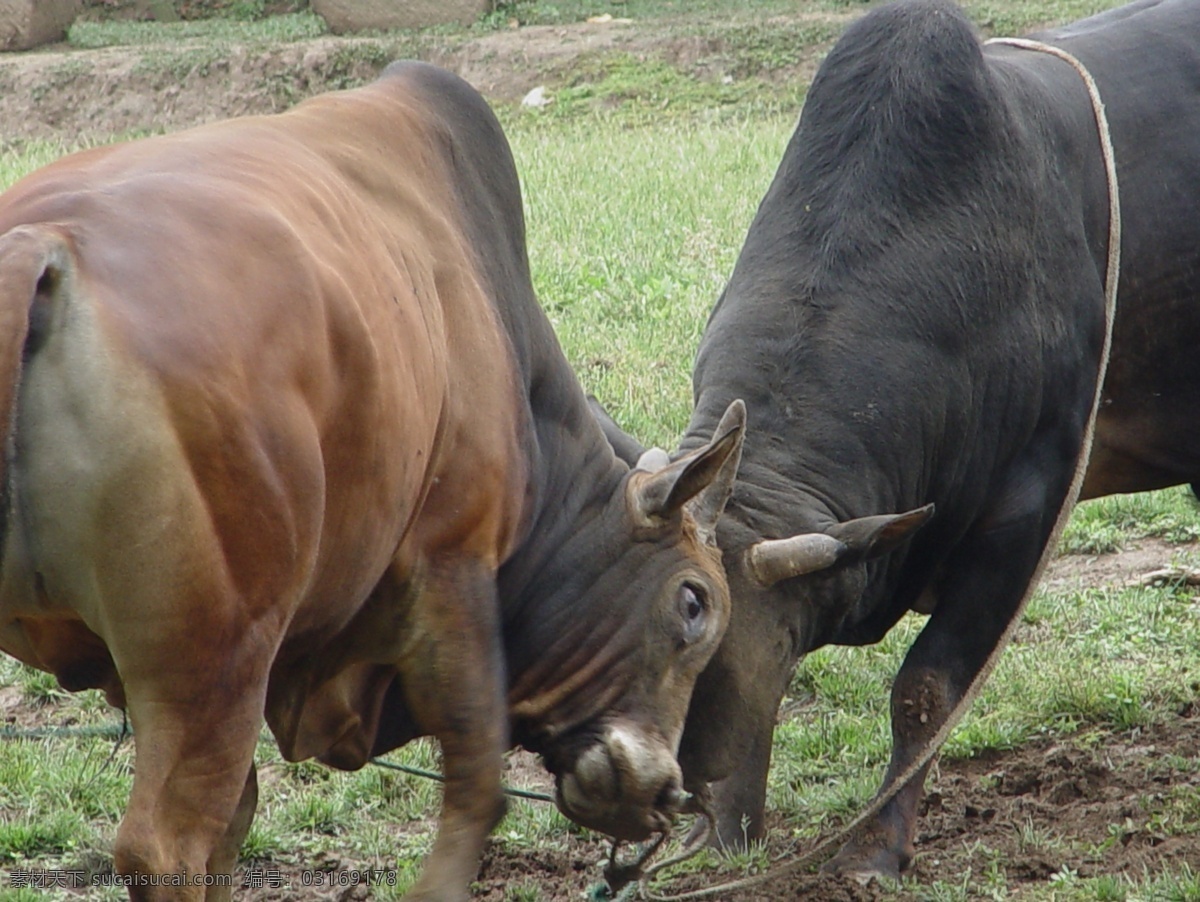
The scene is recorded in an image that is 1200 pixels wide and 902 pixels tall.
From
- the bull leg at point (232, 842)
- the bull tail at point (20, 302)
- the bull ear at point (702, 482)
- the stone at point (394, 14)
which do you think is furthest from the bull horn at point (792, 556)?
the stone at point (394, 14)

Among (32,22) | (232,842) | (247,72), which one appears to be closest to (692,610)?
(232,842)

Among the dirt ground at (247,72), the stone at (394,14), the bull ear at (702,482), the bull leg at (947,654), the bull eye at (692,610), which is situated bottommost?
the dirt ground at (247,72)

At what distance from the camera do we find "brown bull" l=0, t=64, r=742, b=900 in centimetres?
239

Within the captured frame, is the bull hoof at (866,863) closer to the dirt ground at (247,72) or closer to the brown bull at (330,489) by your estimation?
the brown bull at (330,489)

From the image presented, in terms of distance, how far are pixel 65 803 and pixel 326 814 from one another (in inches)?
25.9

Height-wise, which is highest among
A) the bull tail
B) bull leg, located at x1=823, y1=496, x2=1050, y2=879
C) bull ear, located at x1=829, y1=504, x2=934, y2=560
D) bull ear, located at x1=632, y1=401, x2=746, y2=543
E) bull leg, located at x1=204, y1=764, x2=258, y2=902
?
the bull tail

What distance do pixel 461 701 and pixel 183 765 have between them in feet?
2.74

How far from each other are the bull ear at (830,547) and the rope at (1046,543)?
0.56 meters

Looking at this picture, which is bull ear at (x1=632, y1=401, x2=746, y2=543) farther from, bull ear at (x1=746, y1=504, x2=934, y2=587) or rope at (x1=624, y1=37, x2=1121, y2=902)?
rope at (x1=624, y1=37, x2=1121, y2=902)

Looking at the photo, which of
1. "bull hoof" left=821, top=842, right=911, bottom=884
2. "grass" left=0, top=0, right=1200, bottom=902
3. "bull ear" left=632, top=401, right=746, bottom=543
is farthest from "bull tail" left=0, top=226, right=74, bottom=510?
"bull hoof" left=821, top=842, right=911, bottom=884

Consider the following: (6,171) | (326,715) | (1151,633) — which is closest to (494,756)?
(326,715)

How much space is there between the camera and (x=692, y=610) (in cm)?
373

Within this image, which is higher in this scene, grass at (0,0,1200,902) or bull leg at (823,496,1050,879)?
bull leg at (823,496,1050,879)

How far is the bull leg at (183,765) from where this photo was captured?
2521mm
